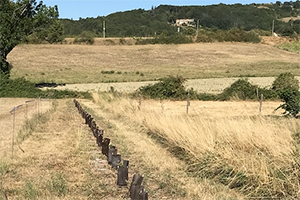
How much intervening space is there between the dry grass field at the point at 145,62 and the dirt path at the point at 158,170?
31.9 m

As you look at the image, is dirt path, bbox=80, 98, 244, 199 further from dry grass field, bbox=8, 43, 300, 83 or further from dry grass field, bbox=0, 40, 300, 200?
dry grass field, bbox=8, 43, 300, 83

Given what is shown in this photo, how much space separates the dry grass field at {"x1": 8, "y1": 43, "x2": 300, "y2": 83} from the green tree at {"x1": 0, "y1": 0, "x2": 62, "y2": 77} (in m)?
9.04

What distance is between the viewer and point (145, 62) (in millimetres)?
61500

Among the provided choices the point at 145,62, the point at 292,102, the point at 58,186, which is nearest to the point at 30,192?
the point at 58,186

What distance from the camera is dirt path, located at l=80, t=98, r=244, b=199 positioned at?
22.7ft

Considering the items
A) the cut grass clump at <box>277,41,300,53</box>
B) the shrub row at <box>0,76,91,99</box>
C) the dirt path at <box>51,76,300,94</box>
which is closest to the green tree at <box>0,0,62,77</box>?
the shrub row at <box>0,76,91,99</box>

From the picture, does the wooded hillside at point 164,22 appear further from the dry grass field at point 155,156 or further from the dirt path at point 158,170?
the dirt path at point 158,170

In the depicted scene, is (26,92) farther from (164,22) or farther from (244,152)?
(164,22)

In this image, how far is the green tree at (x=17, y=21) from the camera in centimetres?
3206

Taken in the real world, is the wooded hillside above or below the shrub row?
above

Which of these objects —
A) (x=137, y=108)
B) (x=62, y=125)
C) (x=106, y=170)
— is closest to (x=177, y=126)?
(x=106, y=170)

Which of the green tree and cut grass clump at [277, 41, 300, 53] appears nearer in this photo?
the green tree

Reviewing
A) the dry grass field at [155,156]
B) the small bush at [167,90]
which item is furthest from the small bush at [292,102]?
the small bush at [167,90]

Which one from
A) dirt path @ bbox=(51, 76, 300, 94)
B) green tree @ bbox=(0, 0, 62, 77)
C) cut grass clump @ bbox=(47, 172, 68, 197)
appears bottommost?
dirt path @ bbox=(51, 76, 300, 94)
